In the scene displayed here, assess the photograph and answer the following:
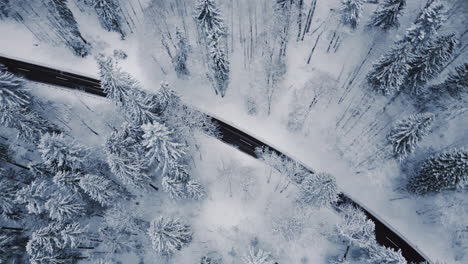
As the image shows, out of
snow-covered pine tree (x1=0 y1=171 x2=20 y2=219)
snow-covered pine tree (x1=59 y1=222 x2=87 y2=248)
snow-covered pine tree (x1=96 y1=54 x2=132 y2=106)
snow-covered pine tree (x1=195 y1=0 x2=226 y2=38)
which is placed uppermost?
snow-covered pine tree (x1=195 y1=0 x2=226 y2=38)

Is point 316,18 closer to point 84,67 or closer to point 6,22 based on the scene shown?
point 84,67

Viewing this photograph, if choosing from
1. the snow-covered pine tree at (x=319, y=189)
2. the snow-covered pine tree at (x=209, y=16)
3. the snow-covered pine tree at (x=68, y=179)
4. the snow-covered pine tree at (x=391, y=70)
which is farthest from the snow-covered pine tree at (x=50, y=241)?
the snow-covered pine tree at (x=391, y=70)

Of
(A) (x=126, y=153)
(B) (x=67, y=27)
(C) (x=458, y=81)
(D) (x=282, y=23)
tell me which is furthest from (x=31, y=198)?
(C) (x=458, y=81)

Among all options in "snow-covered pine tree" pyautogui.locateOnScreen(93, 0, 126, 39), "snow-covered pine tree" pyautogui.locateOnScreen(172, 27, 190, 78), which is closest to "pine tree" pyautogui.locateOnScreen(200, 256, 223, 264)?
"snow-covered pine tree" pyautogui.locateOnScreen(172, 27, 190, 78)

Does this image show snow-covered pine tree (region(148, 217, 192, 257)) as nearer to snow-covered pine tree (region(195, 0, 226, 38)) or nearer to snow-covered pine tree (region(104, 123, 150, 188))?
snow-covered pine tree (region(104, 123, 150, 188))

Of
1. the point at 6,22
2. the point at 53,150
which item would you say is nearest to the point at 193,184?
the point at 53,150

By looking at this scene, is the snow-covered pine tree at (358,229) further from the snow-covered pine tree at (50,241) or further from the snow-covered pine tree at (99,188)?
the snow-covered pine tree at (50,241)
